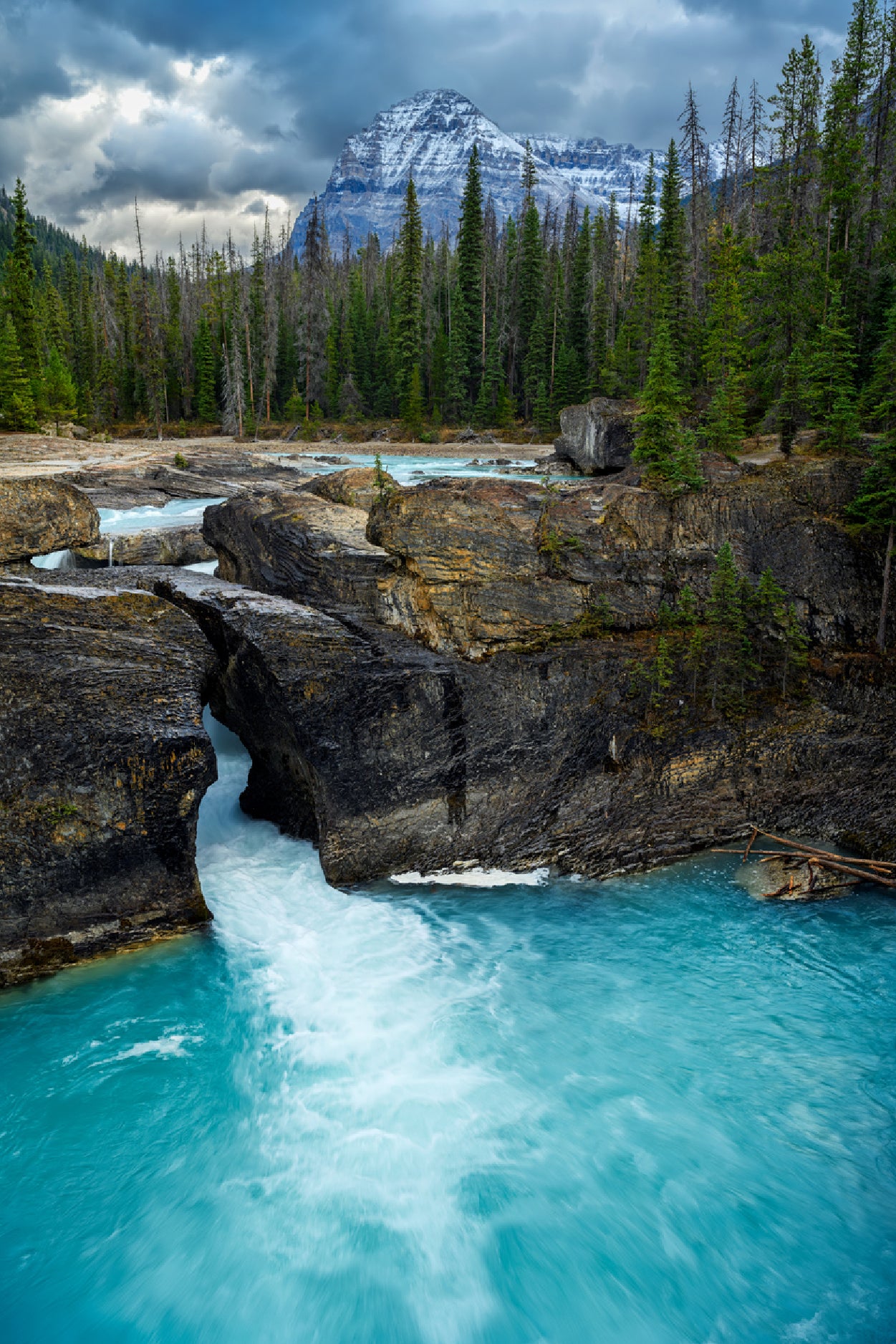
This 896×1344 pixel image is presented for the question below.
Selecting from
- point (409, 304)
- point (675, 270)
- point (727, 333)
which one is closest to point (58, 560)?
point (727, 333)

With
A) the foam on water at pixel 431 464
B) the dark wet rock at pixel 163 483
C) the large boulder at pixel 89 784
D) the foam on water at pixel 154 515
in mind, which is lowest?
the large boulder at pixel 89 784

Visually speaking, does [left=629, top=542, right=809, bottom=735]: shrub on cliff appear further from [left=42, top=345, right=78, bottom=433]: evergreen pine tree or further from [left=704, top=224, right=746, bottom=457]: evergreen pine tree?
[left=42, top=345, right=78, bottom=433]: evergreen pine tree

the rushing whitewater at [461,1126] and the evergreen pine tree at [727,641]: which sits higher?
the evergreen pine tree at [727,641]

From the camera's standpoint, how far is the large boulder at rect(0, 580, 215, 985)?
8.95 m

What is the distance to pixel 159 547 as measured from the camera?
1978 centimetres

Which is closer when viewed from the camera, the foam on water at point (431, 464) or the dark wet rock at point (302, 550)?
the dark wet rock at point (302, 550)

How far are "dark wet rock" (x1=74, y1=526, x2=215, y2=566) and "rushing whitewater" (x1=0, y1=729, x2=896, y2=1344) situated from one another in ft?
38.2

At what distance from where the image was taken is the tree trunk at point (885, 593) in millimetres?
12789

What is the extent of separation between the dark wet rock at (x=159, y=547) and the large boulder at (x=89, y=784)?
9556 millimetres

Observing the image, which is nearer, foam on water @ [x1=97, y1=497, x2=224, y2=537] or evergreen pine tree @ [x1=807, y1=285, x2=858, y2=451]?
evergreen pine tree @ [x1=807, y1=285, x2=858, y2=451]

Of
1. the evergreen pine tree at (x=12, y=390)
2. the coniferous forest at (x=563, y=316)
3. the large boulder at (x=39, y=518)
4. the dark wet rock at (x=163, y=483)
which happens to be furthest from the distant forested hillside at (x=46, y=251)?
the large boulder at (x=39, y=518)

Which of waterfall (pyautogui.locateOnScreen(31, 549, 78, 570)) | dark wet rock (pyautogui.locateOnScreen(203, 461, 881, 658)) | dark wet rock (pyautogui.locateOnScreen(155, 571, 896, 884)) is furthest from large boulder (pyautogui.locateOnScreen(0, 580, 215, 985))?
waterfall (pyautogui.locateOnScreen(31, 549, 78, 570))

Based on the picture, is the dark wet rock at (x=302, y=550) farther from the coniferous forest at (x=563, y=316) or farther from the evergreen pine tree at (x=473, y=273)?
the evergreen pine tree at (x=473, y=273)

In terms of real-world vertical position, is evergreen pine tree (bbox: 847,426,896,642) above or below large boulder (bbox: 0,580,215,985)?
above
